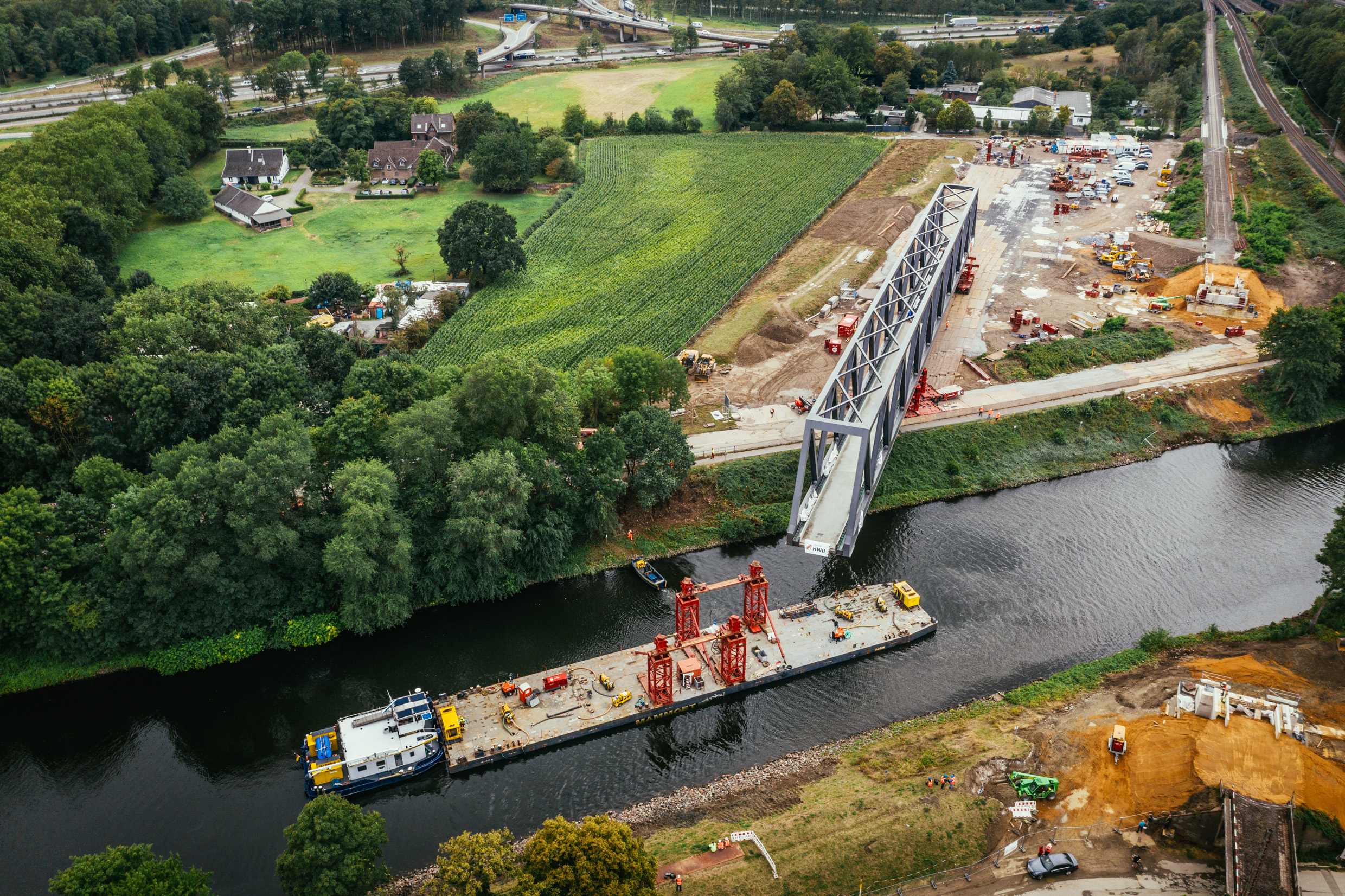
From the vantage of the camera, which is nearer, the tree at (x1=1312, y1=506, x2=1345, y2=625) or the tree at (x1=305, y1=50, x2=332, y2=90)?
the tree at (x1=1312, y1=506, x2=1345, y2=625)

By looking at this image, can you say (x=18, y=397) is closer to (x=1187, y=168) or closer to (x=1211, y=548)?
(x=1211, y=548)

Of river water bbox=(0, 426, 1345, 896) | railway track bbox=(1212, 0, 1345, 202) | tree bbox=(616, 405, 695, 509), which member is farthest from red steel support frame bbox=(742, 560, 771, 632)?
railway track bbox=(1212, 0, 1345, 202)

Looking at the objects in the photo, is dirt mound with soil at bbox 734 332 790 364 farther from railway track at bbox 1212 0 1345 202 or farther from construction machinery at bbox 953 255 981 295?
railway track at bbox 1212 0 1345 202

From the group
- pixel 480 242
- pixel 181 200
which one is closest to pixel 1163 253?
pixel 480 242

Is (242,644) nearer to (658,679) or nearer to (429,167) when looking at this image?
(658,679)

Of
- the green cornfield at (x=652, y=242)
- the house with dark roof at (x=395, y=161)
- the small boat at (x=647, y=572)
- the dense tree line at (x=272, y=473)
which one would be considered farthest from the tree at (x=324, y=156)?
the small boat at (x=647, y=572)

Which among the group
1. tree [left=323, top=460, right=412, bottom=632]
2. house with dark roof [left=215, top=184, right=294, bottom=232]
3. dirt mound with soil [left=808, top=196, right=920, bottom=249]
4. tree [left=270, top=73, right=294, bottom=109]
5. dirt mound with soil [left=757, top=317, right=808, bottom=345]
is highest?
tree [left=270, top=73, right=294, bottom=109]

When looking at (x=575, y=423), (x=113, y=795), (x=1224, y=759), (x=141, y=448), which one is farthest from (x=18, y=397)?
(x=1224, y=759)
